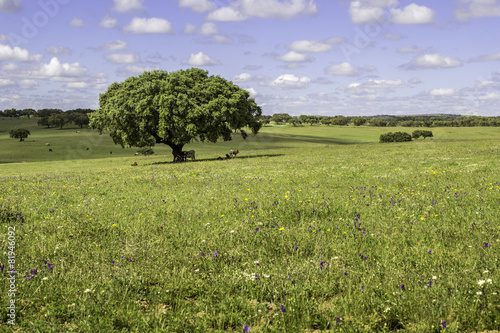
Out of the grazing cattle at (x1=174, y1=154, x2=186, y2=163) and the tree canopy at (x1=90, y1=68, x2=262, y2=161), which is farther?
the grazing cattle at (x1=174, y1=154, x2=186, y2=163)

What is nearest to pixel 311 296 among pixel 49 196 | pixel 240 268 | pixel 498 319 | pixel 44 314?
pixel 240 268

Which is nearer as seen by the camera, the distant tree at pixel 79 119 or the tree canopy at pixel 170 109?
the tree canopy at pixel 170 109

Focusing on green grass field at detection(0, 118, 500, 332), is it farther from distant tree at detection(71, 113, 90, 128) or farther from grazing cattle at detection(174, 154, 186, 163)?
distant tree at detection(71, 113, 90, 128)

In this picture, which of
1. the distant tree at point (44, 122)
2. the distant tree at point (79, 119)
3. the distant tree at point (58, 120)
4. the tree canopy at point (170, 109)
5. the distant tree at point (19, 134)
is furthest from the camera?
the distant tree at point (44, 122)

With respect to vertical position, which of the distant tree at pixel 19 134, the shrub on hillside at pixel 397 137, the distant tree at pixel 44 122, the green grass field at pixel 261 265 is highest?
the distant tree at pixel 44 122

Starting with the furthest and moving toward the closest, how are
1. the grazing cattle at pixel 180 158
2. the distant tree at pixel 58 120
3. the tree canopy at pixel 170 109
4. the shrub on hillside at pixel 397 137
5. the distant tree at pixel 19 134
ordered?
the distant tree at pixel 58 120 < the distant tree at pixel 19 134 < the shrub on hillside at pixel 397 137 < the grazing cattle at pixel 180 158 < the tree canopy at pixel 170 109

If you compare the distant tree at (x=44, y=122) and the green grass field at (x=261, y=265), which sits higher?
the distant tree at (x=44, y=122)

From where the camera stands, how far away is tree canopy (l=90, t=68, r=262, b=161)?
1640 inches

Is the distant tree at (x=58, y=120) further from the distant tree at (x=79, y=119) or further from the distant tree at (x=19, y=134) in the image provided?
the distant tree at (x=19, y=134)

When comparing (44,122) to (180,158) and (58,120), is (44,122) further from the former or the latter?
(180,158)

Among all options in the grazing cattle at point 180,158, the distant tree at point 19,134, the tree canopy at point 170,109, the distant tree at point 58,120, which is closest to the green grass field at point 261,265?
the tree canopy at point 170,109

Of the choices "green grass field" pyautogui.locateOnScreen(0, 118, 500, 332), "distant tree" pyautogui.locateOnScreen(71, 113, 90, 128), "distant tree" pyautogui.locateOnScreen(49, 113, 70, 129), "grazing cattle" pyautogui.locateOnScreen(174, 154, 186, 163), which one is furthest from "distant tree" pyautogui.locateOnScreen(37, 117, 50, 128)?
"green grass field" pyautogui.locateOnScreen(0, 118, 500, 332)

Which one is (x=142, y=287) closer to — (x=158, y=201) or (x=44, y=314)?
(x=44, y=314)

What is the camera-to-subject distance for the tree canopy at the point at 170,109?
4166 cm
